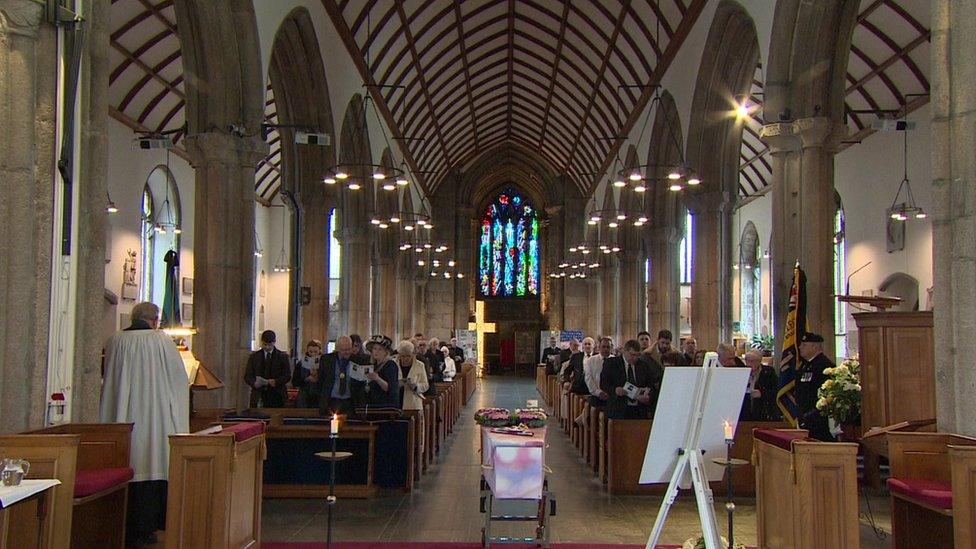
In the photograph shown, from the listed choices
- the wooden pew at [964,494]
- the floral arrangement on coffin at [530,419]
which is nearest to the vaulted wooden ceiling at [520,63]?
the floral arrangement on coffin at [530,419]

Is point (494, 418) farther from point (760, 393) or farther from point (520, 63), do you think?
point (520, 63)

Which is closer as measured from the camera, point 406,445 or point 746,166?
point 406,445

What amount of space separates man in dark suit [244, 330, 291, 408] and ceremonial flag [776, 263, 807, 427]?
5357mm

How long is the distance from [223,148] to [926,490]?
8216 millimetres

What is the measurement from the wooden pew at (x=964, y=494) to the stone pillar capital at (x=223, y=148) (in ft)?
27.5

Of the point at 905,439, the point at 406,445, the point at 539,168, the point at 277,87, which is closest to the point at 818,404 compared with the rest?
the point at 905,439

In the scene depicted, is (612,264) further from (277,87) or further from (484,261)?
(277,87)

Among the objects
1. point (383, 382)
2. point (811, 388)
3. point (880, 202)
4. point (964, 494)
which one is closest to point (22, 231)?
point (383, 382)

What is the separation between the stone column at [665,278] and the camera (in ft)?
64.7

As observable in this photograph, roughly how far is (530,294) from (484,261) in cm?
239

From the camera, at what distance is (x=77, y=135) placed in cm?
566

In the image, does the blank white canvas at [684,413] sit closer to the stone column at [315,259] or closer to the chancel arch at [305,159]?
the chancel arch at [305,159]

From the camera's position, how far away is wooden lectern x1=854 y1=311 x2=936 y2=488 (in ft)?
25.4

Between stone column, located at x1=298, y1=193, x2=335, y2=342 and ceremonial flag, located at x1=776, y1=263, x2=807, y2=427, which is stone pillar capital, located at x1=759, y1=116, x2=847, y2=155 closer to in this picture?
ceremonial flag, located at x1=776, y1=263, x2=807, y2=427
